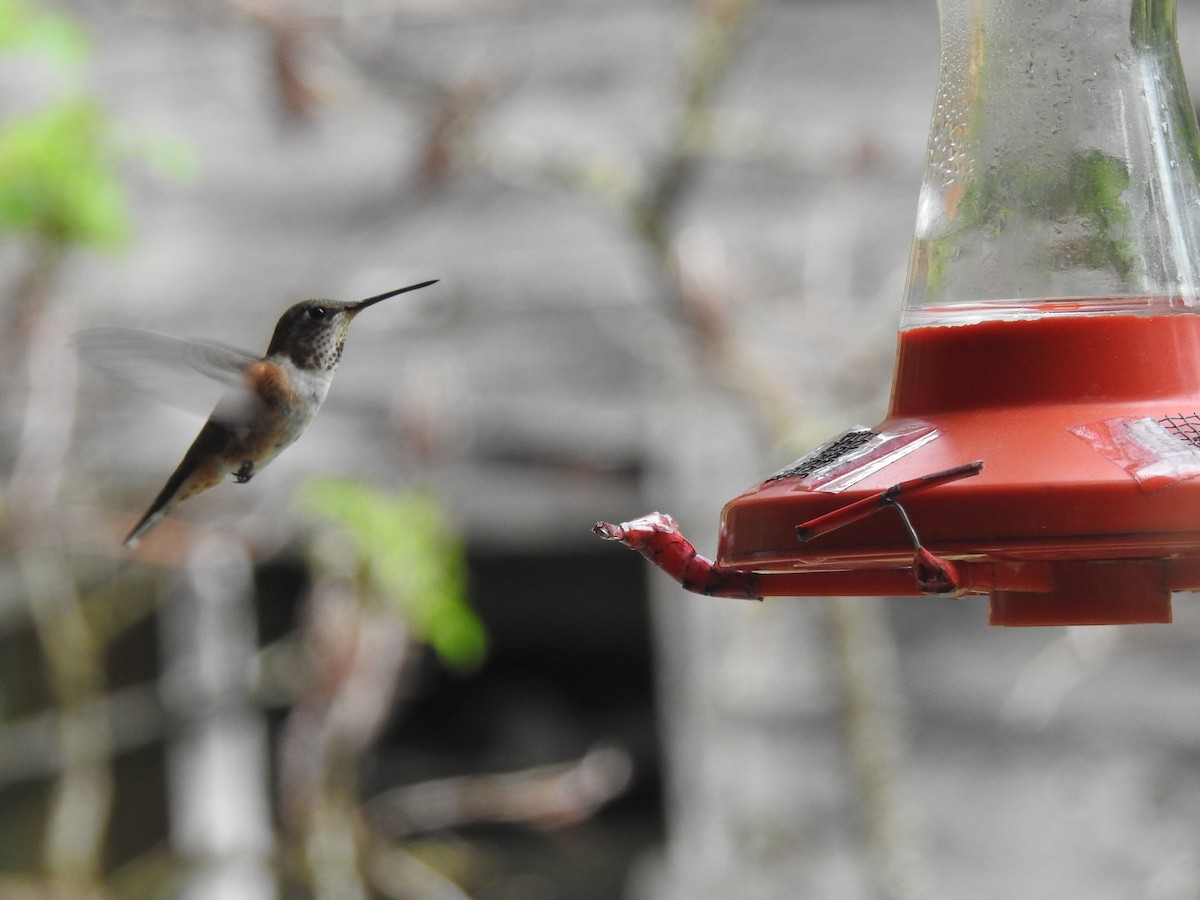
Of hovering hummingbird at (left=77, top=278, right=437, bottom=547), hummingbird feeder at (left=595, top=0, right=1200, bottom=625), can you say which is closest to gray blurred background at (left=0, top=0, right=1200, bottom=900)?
hovering hummingbird at (left=77, top=278, right=437, bottom=547)

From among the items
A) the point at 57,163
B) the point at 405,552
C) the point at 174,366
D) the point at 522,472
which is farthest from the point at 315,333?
the point at 522,472

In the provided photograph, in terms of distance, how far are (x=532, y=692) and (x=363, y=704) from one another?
107 centimetres

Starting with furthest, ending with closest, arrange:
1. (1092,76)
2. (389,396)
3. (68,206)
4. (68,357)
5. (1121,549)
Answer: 1. (389,396)
2. (68,357)
3. (68,206)
4. (1092,76)
5. (1121,549)

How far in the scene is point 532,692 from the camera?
5.35 meters

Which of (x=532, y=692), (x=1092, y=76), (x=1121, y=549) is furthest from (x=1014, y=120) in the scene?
(x=532, y=692)

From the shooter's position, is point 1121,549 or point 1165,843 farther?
point 1165,843

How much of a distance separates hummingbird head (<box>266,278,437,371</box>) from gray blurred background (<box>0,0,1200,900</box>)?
6.01ft

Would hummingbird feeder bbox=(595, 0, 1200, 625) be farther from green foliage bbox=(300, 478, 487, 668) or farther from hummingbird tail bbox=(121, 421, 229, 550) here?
green foliage bbox=(300, 478, 487, 668)

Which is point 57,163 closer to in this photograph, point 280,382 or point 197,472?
point 197,472

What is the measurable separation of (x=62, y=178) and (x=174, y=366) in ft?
6.74

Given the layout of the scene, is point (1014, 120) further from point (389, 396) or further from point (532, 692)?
point (532, 692)

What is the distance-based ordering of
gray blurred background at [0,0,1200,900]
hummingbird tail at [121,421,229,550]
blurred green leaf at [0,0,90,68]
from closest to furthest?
hummingbird tail at [121,421,229,550] < blurred green leaf at [0,0,90,68] < gray blurred background at [0,0,1200,900]

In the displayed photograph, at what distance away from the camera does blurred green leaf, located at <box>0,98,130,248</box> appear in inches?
151

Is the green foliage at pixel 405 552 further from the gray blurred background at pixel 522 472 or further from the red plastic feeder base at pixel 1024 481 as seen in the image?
the red plastic feeder base at pixel 1024 481
